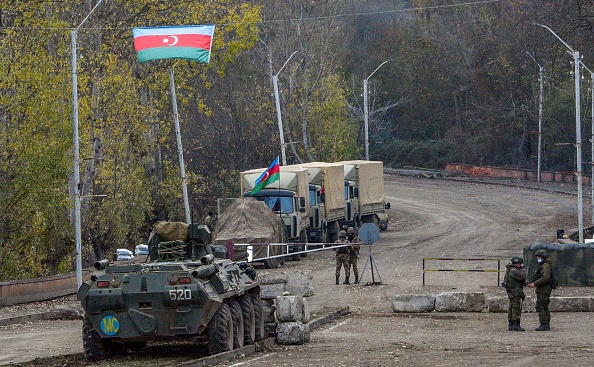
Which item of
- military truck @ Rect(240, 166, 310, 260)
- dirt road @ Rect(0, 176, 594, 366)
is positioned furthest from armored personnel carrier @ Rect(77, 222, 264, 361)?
military truck @ Rect(240, 166, 310, 260)

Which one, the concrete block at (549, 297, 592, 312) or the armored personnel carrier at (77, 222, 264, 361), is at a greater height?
the armored personnel carrier at (77, 222, 264, 361)

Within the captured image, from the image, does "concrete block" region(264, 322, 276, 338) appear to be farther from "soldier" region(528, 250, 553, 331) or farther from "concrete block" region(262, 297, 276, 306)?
"soldier" region(528, 250, 553, 331)

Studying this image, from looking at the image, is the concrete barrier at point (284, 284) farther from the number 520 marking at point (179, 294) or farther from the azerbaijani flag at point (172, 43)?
the azerbaijani flag at point (172, 43)

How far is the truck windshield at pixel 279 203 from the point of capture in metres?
39.0

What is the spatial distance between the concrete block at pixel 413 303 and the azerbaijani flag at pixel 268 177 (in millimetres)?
12495

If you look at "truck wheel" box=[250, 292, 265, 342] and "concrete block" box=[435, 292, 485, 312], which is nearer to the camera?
"truck wheel" box=[250, 292, 265, 342]

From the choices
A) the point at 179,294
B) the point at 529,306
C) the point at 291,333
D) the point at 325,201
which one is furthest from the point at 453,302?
the point at 325,201

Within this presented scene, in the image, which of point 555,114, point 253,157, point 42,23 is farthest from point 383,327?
point 555,114

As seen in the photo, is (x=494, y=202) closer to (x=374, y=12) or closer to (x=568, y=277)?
(x=568, y=277)

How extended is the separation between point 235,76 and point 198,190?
19137 millimetres

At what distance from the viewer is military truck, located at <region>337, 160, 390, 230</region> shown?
45938mm

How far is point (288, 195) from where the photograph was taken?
129ft

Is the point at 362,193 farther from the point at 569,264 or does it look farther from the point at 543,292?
the point at 543,292

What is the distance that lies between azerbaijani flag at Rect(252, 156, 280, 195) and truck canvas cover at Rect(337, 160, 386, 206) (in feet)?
32.8
